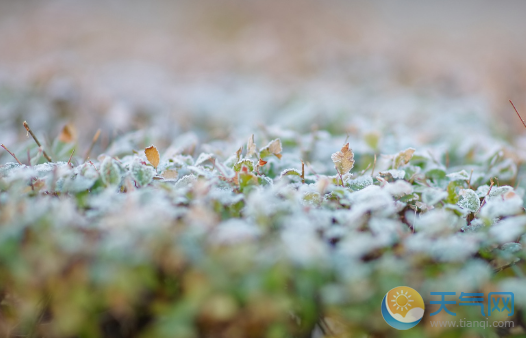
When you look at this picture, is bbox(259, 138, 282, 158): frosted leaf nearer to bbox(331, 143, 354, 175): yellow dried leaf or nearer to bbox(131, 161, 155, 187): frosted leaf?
bbox(331, 143, 354, 175): yellow dried leaf

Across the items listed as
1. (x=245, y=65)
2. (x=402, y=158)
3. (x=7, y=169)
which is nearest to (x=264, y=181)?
(x=402, y=158)

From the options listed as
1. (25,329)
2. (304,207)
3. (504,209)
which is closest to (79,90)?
(25,329)

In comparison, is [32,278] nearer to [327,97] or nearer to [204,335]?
[204,335]

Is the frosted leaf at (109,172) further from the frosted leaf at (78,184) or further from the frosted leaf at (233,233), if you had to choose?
the frosted leaf at (233,233)

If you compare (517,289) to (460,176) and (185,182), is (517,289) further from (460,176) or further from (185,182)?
(185,182)

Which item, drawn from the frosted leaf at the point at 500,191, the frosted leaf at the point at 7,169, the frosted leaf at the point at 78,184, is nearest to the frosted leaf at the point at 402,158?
the frosted leaf at the point at 500,191
